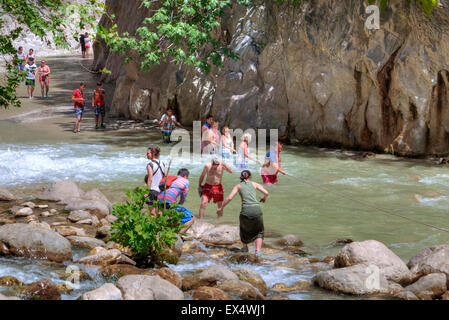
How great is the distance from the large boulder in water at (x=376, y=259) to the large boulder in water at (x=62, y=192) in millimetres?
5738

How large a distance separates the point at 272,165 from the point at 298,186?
126 centimetres

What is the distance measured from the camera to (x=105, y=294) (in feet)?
18.8

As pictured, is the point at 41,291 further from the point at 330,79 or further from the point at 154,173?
the point at 330,79

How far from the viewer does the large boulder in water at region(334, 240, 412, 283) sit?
7090 mm

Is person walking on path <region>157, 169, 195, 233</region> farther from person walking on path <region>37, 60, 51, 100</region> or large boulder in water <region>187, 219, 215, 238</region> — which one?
person walking on path <region>37, 60, 51, 100</region>

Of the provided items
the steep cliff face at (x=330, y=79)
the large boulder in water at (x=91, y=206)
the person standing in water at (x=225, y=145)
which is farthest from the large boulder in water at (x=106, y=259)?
the steep cliff face at (x=330, y=79)

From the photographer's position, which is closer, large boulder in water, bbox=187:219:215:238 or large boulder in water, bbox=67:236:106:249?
large boulder in water, bbox=67:236:106:249

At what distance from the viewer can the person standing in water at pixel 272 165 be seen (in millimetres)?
11758

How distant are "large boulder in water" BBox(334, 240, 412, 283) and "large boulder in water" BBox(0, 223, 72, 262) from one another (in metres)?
3.58

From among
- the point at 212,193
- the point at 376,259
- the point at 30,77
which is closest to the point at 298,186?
the point at 212,193

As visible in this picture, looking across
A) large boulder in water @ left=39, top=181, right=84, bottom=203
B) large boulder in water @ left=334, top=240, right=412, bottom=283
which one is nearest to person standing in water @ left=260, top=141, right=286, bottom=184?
large boulder in water @ left=39, top=181, right=84, bottom=203

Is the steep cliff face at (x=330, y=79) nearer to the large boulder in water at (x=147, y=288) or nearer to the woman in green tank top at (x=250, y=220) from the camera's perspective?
the woman in green tank top at (x=250, y=220)

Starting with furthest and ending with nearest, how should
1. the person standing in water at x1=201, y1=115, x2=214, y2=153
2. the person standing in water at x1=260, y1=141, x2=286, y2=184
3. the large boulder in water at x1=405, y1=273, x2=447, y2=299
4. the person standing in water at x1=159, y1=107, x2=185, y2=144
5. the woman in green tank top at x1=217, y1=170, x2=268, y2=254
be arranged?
the person standing in water at x1=159, y1=107, x2=185, y2=144 < the person standing in water at x1=201, y1=115, x2=214, y2=153 < the person standing in water at x1=260, y1=141, x2=286, y2=184 < the woman in green tank top at x1=217, y1=170, x2=268, y2=254 < the large boulder in water at x1=405, y1=273, x2=447, y2=299
